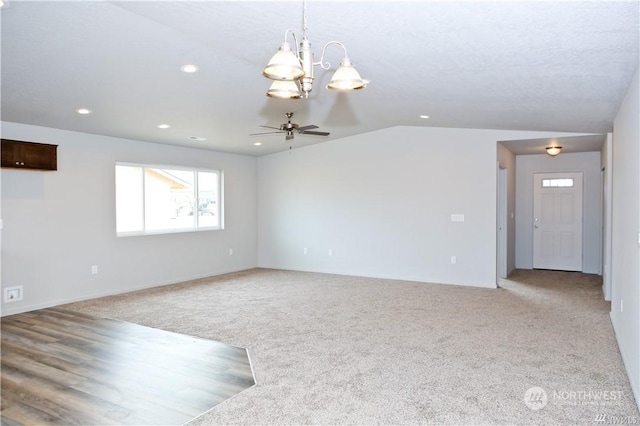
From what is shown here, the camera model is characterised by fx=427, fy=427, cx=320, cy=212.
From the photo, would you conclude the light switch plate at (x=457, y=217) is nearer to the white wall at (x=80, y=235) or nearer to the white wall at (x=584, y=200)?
the white wall at (x=584, y=200)

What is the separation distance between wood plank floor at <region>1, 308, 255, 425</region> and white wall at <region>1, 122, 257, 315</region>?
1044 mm

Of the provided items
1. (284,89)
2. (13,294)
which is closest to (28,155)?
(13,294)

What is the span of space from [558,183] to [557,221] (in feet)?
2.48

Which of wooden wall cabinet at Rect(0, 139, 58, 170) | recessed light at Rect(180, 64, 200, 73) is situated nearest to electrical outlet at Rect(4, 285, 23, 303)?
wooden wall cabinet at Rect(0, 139, 58, 170)

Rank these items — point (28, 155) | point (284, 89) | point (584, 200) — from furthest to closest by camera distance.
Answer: point (584, 200) < point (28, 155) < point (284, 89)

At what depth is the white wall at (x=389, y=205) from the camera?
22.6 ft

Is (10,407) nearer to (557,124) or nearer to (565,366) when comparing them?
(565,366)

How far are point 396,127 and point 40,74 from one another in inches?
210

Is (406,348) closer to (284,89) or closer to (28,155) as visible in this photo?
(284,89)

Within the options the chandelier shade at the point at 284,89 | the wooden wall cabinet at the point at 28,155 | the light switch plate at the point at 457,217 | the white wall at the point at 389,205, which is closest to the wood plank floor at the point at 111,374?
the wooden wall cabinet at the point at 28,155

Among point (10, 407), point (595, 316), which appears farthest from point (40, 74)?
point (595, 316)

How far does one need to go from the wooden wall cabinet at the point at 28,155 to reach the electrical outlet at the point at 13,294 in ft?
4.93

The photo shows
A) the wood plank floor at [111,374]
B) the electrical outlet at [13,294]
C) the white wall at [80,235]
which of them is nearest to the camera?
the wood plank floor at [111,374]

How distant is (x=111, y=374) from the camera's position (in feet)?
11.1
